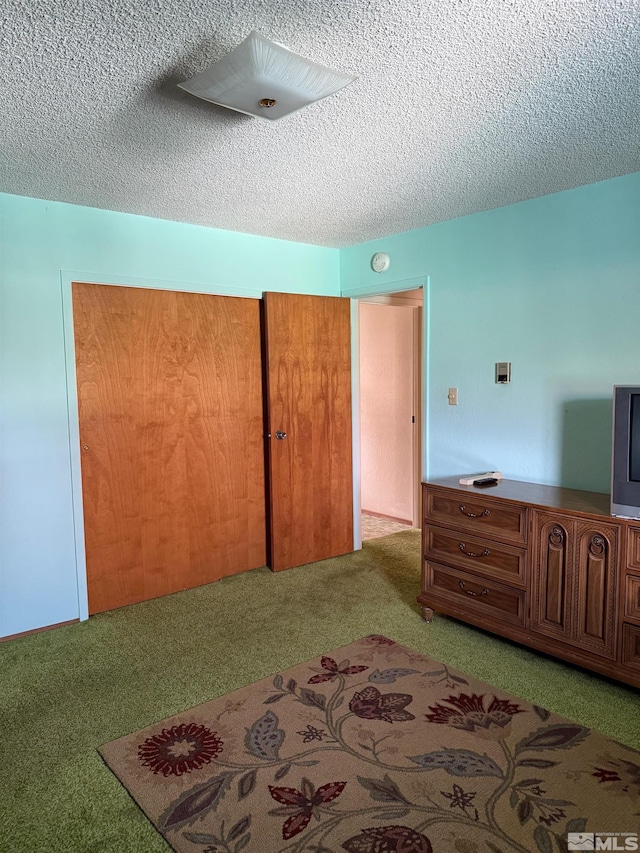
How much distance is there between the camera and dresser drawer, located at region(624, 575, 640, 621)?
230cm

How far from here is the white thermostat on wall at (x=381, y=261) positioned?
12.8ft

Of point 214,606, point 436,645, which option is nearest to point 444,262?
point 436,645

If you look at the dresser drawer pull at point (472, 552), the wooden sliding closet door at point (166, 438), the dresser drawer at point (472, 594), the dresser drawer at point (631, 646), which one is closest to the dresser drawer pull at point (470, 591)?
the dresser drawer at point (472, 594)

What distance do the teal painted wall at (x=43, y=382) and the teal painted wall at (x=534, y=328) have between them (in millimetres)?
1885

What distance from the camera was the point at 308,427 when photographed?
406 cm

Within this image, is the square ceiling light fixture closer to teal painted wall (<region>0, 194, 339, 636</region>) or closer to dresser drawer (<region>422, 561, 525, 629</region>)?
teal painted wall (<region>0, 194, 339, 636</region>)

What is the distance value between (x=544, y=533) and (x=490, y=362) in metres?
1.17

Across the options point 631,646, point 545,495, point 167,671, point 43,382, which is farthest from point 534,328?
point 43,382

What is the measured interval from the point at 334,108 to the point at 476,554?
2.16m

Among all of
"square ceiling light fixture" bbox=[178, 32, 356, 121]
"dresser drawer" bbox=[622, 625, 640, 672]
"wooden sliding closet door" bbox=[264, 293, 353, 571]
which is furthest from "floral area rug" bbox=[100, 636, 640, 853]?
"square ceiling light fixture" bbox=[178, 32, 356, 121]

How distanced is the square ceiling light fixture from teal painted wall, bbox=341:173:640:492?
1743 millimetres

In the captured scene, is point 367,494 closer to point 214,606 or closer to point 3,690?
point 214,606

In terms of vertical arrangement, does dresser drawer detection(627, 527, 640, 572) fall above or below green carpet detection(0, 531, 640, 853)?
above

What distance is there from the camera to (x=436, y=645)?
2875mm
